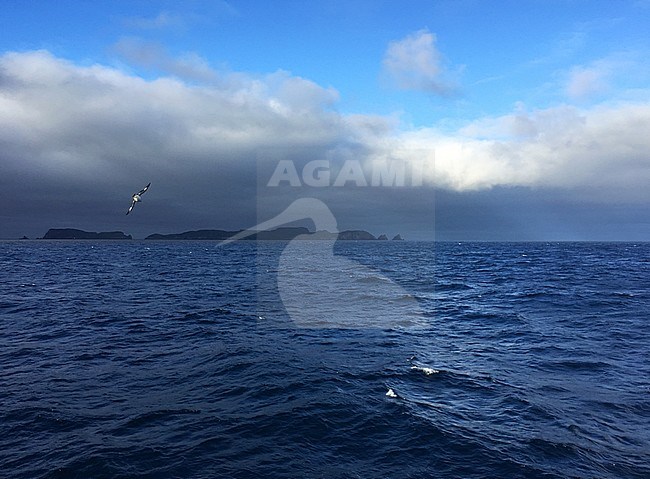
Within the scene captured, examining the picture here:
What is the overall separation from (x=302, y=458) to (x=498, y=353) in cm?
1323

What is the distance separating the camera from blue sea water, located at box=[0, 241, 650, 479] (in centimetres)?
1066

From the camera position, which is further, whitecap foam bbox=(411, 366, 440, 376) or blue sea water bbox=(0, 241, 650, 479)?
whitecap foam bbox=(411, 366, 440, 376)

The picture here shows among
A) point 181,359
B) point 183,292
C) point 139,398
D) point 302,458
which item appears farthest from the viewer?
point 183,292

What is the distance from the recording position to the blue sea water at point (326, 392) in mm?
10664

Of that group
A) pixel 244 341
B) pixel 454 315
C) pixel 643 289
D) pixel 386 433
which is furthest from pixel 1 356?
pixel 643 289

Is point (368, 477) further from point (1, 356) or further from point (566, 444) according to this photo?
point (1, 356)

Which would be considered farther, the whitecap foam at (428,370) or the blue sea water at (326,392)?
the whitecap foam at (428,370)

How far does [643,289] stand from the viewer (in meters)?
39.8

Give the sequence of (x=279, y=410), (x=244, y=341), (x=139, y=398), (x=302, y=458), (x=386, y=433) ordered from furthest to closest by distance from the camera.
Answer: (x=244, y=341), (x=139, y=398), (x=279, y=410), (x=386, y=433), (x=302, y=458)

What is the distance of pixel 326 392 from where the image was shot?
1531 centimetres

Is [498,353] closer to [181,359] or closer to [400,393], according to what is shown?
[400,393]

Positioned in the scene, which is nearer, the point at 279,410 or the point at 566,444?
the point at 566,444

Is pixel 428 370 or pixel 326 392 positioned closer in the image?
pixel 326 392

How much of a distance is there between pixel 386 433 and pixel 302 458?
110 inches
